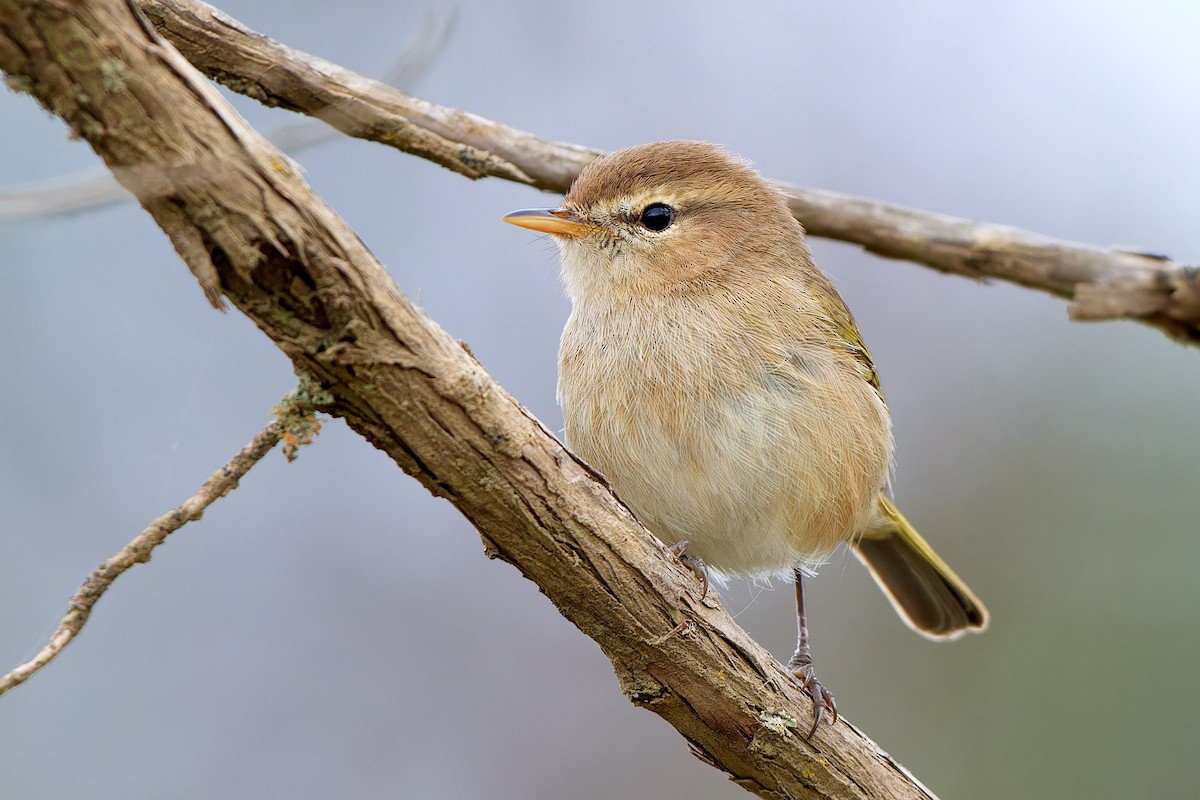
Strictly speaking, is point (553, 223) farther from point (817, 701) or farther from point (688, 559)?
point (817, 701)

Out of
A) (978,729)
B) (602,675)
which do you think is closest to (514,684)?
(602,675)

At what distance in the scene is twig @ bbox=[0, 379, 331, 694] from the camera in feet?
6.95

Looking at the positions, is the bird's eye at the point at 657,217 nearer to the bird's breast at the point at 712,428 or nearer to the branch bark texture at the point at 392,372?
the bird's breast at the point at 712,428

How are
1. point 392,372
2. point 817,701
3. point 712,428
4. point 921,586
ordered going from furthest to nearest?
point 921,586, point 712,428, point 817,701, point 392,372

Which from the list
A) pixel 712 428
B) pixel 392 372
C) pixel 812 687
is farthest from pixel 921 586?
pixel 392 372

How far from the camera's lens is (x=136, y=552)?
2.17m

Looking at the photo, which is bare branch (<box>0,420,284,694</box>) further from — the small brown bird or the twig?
the small brown bird

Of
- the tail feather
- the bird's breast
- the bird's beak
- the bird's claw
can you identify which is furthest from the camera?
the tail feather

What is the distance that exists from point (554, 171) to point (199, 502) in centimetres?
250

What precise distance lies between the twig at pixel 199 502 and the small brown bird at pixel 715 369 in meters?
1.66

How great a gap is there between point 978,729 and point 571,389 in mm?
4010

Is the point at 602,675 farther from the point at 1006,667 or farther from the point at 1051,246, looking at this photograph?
the point at 1051,246

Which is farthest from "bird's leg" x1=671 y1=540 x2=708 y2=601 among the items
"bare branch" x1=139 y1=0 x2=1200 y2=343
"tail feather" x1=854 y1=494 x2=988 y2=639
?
"tail feather" x1=854 y1=494 x2=988 y2=639

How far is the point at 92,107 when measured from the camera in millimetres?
1777
